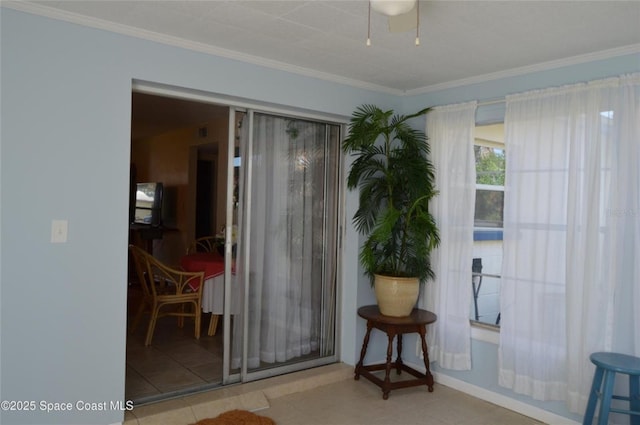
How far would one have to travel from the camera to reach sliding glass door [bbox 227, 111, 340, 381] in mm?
3562

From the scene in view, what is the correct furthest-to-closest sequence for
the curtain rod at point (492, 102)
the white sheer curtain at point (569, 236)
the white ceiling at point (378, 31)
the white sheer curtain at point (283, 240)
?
the white sheer curtain at point (283, 240) < the curtain rod at point (492, 102) < the white sheer curtain at point (569, 236) < the white ceiling at point (378, 31)

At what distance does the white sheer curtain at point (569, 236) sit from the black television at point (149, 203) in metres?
5.48

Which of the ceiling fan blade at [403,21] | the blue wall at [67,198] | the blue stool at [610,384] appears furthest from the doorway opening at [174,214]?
the blue stool at [610,384]

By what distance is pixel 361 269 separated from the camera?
4.08 m

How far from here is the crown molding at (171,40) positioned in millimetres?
2523

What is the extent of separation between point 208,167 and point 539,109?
5527 millimetres

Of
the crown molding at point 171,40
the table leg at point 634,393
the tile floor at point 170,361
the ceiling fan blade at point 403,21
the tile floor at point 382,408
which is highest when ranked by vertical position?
the crown molding at point 171,40

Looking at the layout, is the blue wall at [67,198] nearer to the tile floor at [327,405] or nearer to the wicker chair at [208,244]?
the tile floor at [327,405]

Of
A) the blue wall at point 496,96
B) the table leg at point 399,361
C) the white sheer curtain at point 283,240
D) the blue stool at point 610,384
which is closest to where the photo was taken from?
the blue stool at point 610,384

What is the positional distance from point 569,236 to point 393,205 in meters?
1.32

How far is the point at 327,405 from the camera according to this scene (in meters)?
3.41

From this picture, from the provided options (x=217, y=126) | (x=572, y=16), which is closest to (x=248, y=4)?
(x=572, y=16)

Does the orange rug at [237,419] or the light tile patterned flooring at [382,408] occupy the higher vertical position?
the orange rug at [237,419]

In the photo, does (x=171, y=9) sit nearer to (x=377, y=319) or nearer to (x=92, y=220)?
(x=92, y=220)
